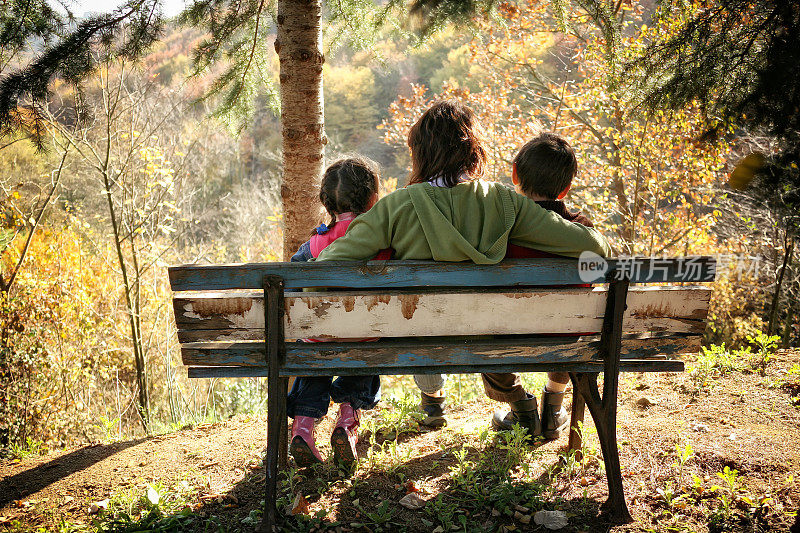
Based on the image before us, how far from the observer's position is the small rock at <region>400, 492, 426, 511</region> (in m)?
2.27

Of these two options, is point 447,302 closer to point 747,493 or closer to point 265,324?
point 265,324

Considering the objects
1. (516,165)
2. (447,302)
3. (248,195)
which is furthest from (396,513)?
(248,195)

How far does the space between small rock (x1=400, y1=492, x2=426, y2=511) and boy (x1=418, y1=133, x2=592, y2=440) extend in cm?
66

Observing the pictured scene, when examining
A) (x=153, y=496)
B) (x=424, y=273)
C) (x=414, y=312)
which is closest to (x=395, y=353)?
(x=414, y=312)

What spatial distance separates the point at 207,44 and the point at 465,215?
2.49m

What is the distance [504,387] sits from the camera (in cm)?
272

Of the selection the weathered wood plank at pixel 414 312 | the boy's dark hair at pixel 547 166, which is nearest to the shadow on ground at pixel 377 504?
the weathered wood plank at pixel 414 312

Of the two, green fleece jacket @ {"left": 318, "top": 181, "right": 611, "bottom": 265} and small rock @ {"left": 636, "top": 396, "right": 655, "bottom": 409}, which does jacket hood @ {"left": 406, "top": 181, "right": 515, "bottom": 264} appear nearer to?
green fleece jacket @ {"left": 318, "top": 181, "right": 611, "bottom": 265}

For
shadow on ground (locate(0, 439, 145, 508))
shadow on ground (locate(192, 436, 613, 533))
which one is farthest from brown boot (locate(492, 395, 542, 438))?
shadow on ground (locate(0, 439, 145, 508))

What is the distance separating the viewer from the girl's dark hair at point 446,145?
223 centimetres

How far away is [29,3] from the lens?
9.38 feet

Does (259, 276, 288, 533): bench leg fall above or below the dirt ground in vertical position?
above

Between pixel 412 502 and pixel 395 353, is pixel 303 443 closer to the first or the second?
pixel 412 502

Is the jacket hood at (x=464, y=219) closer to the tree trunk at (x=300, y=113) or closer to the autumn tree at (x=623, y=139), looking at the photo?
the tree trunk at (x=300, y=113)
